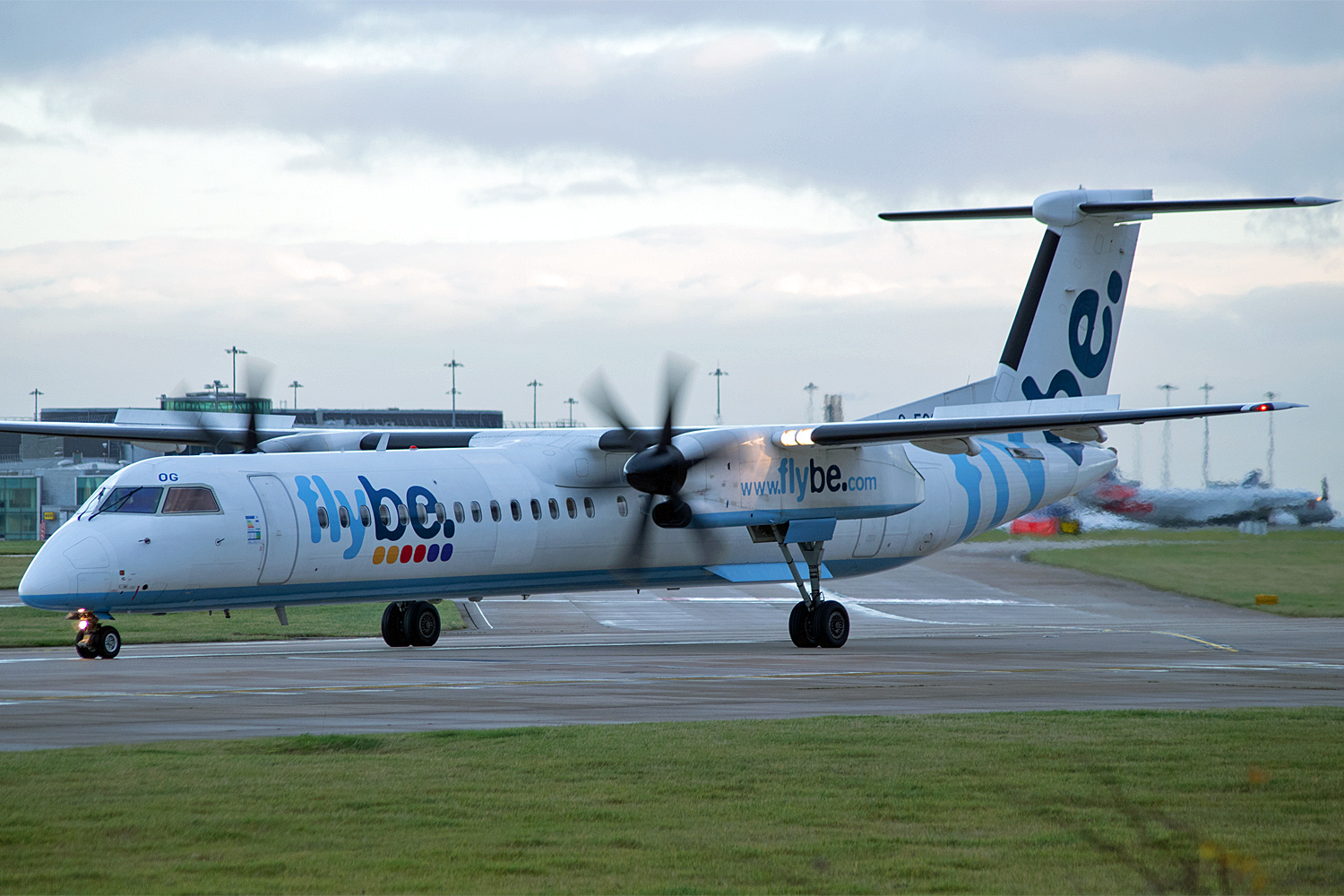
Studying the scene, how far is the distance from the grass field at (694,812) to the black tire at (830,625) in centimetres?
1219

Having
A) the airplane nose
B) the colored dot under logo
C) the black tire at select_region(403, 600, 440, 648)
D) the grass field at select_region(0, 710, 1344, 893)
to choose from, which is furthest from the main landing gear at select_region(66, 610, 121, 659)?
the grass field at select_region(0, 710, 1344, 893)

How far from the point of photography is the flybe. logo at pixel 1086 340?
28.9 metres

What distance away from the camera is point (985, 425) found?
21.9 meters

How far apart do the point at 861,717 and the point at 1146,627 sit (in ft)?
61.5


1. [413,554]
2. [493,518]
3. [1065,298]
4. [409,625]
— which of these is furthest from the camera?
[1065,298]

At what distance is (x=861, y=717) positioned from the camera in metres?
13.1

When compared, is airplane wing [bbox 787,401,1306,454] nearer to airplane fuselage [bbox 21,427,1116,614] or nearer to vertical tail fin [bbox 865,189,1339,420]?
airplane fuselage [bbox 21,427,1116,614]

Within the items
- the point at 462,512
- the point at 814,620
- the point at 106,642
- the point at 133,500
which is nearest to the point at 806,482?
the point at 814,620

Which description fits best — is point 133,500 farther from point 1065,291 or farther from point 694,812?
point 1065,291

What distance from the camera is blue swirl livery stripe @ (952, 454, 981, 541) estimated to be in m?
28.0

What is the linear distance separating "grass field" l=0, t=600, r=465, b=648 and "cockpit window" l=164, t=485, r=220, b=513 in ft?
20.4

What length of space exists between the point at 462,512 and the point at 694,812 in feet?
45.6

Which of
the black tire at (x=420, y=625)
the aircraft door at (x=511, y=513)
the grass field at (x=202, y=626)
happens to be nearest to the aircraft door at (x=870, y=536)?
the aircraft door at (x=511, y=513)

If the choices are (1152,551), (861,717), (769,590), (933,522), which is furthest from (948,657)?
(1152,551)
